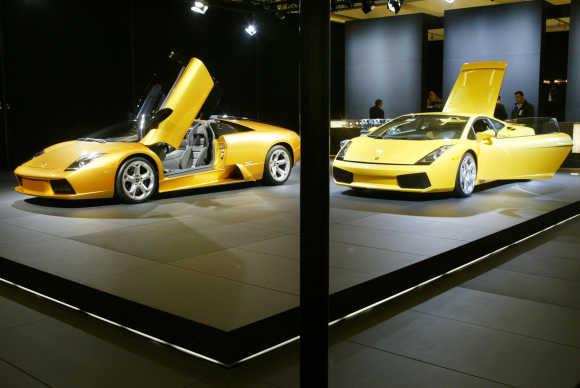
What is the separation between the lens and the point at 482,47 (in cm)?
1499

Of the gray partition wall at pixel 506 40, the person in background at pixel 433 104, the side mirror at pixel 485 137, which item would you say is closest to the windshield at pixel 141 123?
the side mirror at pixel 485 137

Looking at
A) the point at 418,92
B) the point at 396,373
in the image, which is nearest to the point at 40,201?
the point at 396,373

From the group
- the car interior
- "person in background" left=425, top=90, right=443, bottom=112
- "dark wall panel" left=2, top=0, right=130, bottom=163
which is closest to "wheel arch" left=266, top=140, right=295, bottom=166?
the car interior

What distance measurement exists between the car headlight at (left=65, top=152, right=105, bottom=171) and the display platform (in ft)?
1.53

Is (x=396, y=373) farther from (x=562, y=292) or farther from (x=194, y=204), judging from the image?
(x=194, y=204)

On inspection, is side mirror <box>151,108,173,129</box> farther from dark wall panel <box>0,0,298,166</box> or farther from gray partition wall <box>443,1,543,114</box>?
gray partition wall <box>443,1,543,114</box>

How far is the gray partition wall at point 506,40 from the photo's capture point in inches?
562

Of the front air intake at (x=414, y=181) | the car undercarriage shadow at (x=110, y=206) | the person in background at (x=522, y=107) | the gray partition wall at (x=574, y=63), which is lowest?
the car undercarriage shadow at (x=110, y=206)

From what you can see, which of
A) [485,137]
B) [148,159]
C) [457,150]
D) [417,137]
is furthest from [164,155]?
[485,137]

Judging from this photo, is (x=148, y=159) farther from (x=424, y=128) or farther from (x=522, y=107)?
(x=522, y=107)

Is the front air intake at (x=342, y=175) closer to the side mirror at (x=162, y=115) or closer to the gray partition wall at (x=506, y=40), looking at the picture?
the side mirror at (x=162, y=115)

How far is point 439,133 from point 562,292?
4318 millimetres

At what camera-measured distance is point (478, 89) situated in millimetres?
9008

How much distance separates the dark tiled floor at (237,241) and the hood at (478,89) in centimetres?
150
